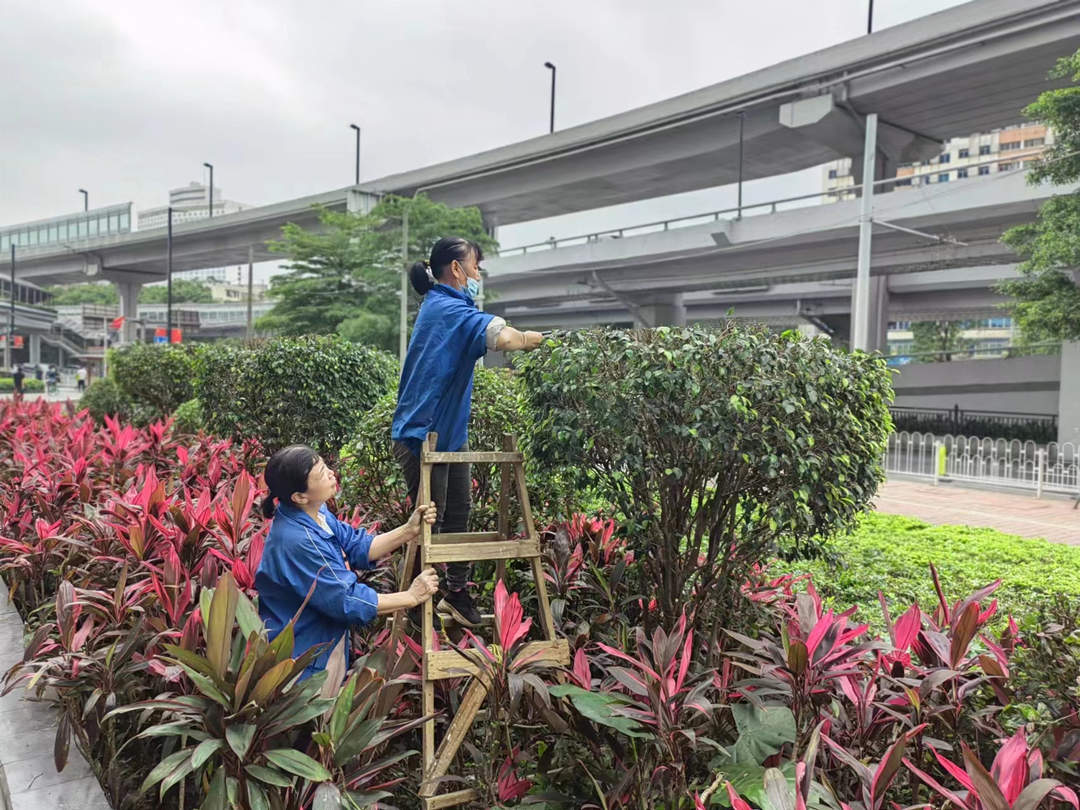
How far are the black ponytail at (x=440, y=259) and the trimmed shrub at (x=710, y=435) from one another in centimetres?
48

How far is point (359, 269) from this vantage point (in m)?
25.6

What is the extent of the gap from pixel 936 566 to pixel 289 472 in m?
4.90

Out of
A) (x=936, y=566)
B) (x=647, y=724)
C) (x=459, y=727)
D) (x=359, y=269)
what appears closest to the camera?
(x=647, y=724)

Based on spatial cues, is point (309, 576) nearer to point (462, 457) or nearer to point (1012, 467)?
point (462, 457)

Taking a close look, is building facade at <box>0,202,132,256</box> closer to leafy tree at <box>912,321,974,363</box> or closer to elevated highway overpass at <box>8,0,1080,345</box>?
elevated highway overpass at <box>8,0,1080,345</box>

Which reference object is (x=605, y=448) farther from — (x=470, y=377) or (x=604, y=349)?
(x=470, y=377)

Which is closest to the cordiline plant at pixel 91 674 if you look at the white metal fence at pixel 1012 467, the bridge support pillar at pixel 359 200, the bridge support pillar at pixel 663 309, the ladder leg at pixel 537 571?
the ladder leg at pixel 537 571

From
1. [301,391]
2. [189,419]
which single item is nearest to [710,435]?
[301,391]

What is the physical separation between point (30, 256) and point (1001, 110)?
2308 inches

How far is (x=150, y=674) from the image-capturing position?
298 centimetres

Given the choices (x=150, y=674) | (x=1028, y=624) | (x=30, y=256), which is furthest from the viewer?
(x=30, y=256)

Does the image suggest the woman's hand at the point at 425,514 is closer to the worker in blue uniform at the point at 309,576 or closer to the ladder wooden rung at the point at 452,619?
the worker in blue uniform at the point at 309,576

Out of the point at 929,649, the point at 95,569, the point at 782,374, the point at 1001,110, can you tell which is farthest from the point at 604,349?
the point at 1001,110

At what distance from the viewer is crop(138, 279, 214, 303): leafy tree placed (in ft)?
300
